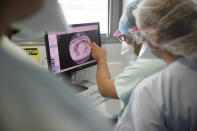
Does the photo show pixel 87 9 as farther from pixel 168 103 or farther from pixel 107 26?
pixel 168 103

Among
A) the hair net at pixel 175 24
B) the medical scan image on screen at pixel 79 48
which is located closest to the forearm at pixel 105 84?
the medical scan image on screen at pixel 79 48

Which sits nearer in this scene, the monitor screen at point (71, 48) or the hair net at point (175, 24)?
the hair net at point (175, 24)

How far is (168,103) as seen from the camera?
71 centimetres

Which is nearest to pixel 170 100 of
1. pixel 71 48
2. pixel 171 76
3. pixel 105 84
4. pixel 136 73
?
pixel 171 76

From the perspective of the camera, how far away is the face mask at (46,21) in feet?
1.37

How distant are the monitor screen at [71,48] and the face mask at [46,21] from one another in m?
0.78

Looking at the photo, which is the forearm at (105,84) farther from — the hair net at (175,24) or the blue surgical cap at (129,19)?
the hair net at (175,24)

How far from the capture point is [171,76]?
715 millimetres

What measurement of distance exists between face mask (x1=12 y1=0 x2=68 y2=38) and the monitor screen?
78 centimetres

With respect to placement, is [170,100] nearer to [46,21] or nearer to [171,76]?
[171,76]

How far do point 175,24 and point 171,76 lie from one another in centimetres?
20

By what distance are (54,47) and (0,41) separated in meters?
0.89

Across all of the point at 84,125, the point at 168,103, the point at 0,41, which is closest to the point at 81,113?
the point at 84,125

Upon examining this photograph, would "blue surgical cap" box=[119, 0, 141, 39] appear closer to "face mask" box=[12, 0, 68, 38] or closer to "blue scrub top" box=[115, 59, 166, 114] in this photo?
"blue scrub top" box=[115, 59, 166, 114]
